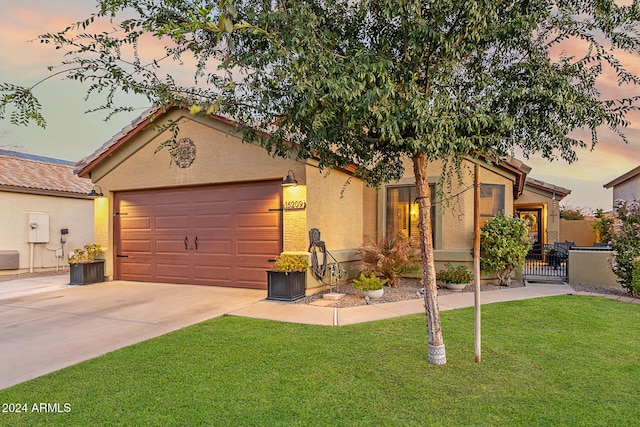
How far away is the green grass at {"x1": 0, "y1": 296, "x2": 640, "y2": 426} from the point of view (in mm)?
2949

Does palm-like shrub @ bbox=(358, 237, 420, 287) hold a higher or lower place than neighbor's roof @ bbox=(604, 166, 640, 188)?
lower

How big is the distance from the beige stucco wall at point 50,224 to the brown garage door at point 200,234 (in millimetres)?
4294

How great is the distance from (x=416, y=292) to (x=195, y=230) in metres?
5.65

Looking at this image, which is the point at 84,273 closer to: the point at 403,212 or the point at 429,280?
the point at 403,212

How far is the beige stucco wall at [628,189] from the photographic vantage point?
16344 millimetres

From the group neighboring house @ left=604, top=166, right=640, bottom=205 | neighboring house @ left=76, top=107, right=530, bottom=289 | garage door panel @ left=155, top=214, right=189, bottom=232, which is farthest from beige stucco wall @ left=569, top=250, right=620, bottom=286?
garage door panel @ left=155, top=214, right=189, bottom=232

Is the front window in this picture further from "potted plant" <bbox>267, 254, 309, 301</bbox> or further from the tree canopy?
the tree canopy

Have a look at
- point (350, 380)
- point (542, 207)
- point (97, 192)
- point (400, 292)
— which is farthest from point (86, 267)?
Answer: point (542, 207)

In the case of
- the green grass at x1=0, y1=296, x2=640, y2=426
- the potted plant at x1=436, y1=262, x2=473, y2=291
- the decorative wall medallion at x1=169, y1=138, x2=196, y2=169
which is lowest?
the green grass at x1=0, y1=296, x2=640, y2=426

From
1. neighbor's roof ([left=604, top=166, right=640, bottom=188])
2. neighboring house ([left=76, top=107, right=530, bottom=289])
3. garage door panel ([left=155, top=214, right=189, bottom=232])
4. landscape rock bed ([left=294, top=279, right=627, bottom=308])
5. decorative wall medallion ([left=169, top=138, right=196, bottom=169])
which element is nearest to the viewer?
landscape rock bed ([left=294, top=279, right=627, bottom=308])

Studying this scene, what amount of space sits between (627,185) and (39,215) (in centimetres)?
2470

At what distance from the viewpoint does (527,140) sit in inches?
164

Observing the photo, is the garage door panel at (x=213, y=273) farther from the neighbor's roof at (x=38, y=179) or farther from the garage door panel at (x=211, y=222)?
the neighbor's roof at (x=38, y=179)

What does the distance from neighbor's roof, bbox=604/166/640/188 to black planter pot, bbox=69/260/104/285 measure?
20994 millimetres
